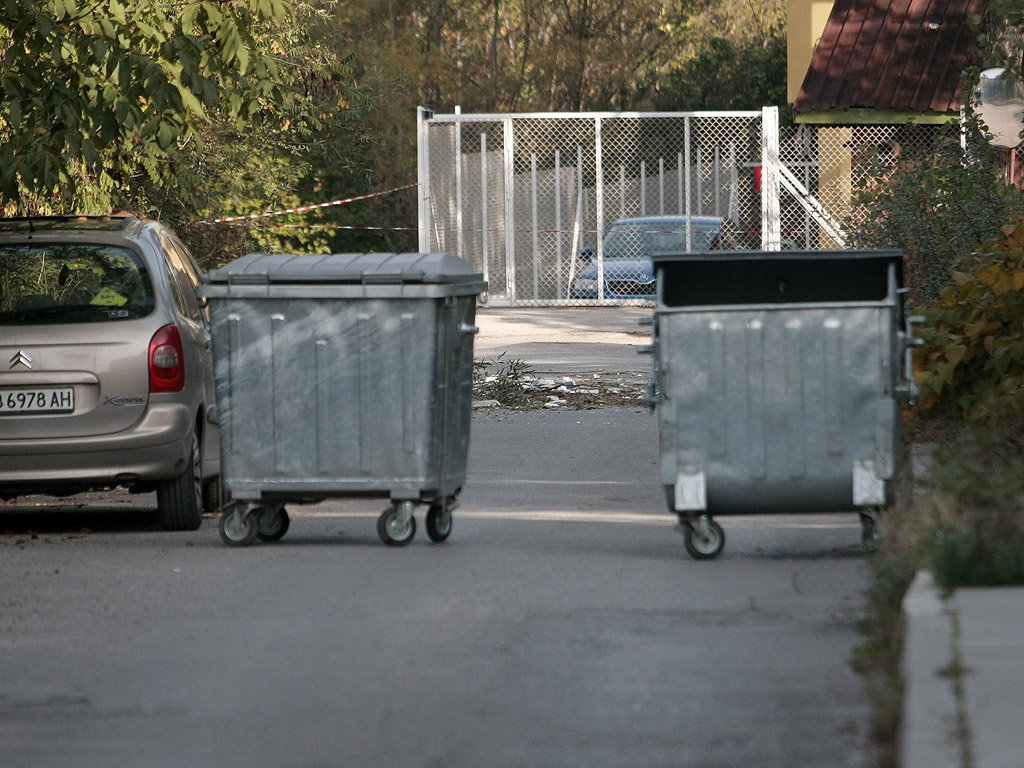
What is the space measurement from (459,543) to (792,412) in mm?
1731

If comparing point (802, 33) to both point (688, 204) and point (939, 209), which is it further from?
point (939, 209)

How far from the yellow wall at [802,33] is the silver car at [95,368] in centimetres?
2053

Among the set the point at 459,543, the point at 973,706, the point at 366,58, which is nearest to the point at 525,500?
the point at 459,543

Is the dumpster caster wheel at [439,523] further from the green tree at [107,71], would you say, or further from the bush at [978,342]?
the green tree at [107,71]

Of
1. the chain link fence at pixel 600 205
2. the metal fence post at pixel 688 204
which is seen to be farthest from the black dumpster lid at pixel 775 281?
the metal fence post at pixel 688 204

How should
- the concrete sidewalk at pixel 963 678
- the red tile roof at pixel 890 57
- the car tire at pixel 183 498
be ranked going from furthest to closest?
the red tile roof at pixel 890 57 < the car tire at pixel 183 498 < the concrete sidewalk at pixel 963 678

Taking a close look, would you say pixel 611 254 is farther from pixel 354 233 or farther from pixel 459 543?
pixel 459 543

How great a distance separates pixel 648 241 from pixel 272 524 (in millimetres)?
17090

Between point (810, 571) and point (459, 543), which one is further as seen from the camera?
point (459, 543)

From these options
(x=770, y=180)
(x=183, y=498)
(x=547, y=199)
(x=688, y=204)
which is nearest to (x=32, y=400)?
(x=183, y=498)

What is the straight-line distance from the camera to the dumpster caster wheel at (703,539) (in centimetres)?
767

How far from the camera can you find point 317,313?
320 inches

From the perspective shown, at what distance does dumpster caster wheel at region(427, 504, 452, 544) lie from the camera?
27.0 feet

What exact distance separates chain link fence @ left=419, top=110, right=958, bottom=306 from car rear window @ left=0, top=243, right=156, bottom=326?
15855 millimetres
